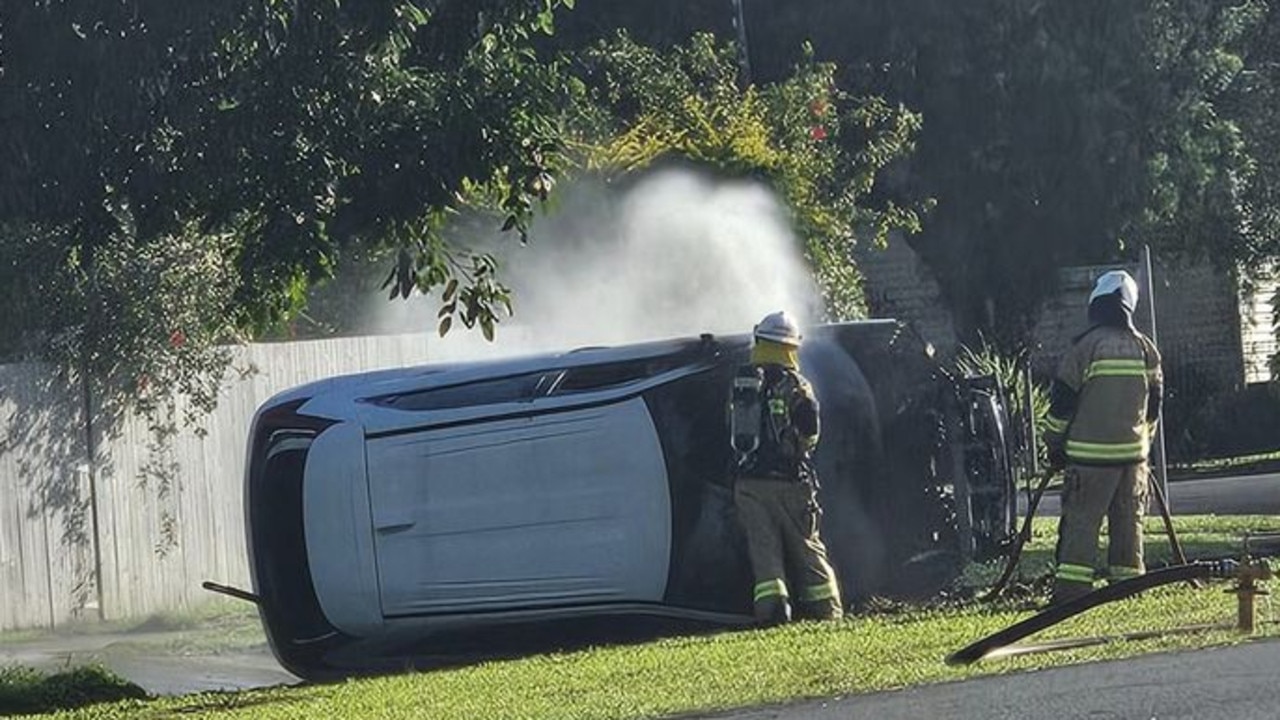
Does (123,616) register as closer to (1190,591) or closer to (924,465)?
(924,465)

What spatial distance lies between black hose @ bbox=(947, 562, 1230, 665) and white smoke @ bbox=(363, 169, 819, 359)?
8400 mm

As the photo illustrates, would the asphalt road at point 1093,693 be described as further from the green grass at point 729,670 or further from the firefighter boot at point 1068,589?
the firefighter boot at point 1068,589

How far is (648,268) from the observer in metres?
20.0

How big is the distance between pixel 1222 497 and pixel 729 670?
15.0 meters

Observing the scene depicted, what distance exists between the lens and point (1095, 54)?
30.4 m

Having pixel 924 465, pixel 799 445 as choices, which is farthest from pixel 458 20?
pixel 924 465

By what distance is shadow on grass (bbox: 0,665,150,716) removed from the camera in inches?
486

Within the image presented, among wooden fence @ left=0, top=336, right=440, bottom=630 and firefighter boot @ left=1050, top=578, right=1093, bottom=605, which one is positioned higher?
wooden fence @ left=0, top=336, right=440, bottom=630

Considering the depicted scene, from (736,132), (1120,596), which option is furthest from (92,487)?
(1120,596)

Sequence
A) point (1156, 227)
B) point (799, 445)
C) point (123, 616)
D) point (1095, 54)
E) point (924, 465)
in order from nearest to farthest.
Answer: point (799, 445), point (924, 465), point (123, 616), point (1095, 54), point (1156, 227)

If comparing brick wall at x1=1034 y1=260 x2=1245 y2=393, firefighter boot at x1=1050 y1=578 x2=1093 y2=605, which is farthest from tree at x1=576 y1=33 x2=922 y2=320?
brick wall at x1=1034 y1=260 x2=1245 y2=393

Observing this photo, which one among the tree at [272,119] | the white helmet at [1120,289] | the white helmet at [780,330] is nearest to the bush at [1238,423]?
the white helmet at [1120,289]

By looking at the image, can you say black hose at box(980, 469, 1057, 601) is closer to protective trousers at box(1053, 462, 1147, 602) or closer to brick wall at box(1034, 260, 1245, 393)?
protective trousers at box(1053, 462, 1147, 602)

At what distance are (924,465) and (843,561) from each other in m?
0.73
